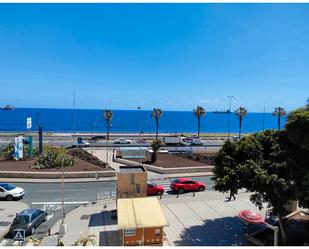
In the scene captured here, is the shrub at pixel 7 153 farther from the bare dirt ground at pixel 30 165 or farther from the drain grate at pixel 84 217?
the drain grate at pixel 84 217

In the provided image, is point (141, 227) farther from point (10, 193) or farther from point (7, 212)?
point (10, 193)

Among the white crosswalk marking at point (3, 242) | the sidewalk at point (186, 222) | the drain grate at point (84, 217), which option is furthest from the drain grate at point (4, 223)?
the drain grate at point (84, 217)

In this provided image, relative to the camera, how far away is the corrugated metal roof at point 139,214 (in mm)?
21531

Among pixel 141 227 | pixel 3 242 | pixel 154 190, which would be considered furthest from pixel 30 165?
pixel 141 227

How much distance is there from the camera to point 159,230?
71.1 ft

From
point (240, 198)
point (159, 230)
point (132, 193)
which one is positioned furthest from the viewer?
point (240, 198)

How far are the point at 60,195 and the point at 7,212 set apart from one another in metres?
6.12

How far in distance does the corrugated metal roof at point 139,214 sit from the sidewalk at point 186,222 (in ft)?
6.81

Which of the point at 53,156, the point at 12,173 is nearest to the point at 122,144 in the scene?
the point at 53,156

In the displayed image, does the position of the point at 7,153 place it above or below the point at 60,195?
above

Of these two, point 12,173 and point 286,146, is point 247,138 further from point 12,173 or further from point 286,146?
point 12,173

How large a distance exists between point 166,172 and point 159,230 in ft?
80.8

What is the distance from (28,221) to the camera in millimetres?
24875

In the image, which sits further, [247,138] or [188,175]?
[188,175]
